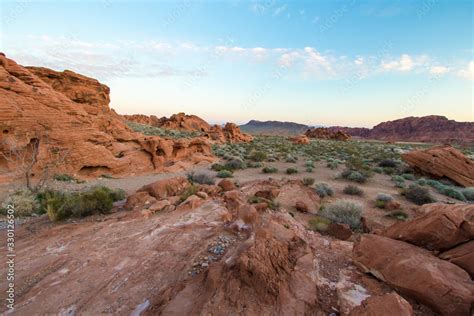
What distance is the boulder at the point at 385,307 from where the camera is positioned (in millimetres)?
2162

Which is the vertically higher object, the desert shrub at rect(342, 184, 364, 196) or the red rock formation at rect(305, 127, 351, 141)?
the red rock formation at rect(305, 127, 351, 141)

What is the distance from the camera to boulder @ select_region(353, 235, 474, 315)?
2559 millimetres

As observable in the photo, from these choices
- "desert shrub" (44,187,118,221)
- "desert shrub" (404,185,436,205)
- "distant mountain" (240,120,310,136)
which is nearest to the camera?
"desert shrub" (44,187,118,221)

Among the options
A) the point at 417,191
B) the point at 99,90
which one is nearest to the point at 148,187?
the point at 417,191

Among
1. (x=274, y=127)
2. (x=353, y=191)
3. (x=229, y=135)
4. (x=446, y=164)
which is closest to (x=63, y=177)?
(x=353, y=191)

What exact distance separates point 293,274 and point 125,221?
4096mm

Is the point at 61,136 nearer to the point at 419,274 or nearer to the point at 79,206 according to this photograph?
the point at 79,206

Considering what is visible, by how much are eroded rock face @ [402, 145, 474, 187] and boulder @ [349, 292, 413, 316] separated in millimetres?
14324

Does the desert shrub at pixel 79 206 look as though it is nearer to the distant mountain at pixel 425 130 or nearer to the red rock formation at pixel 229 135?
the red rock formation at pixel 229 135

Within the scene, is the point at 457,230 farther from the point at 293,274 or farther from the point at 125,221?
the point at 125,221

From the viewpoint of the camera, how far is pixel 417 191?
31.6 feet

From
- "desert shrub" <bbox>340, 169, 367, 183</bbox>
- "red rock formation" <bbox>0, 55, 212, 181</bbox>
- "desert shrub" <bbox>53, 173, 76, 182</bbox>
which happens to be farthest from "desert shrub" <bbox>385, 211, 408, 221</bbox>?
"desert shrub" <bbox>53, 173, 76, 182</bbox>

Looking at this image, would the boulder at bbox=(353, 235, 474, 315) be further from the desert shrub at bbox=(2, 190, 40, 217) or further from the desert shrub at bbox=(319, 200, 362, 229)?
the desert shrub at bbox=(2, 190, 40, 217)

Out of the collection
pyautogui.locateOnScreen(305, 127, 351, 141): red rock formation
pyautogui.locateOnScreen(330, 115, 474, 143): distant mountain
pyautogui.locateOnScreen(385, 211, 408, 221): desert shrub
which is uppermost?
pyautogui.locateOnScreen(330, 115, 474, 143): distant mountain
